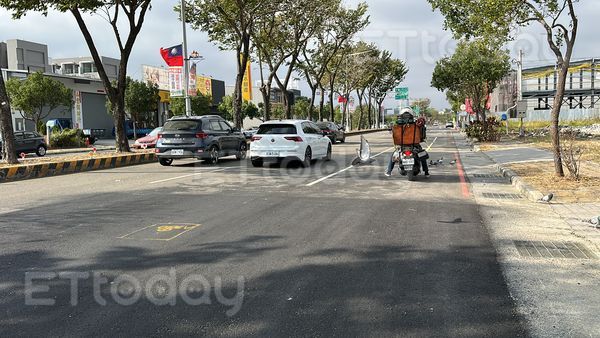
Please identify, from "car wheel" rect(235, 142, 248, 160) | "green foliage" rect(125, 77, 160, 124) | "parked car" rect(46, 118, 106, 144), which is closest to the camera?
"car wheel" rect(235, 142, 248, 160)

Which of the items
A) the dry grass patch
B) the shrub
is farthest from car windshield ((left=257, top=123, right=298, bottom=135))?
the shrub

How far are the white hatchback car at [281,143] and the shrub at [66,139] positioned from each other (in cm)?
2414

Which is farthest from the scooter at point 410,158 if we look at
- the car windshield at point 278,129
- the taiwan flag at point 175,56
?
the taiwan flag at point 175,56

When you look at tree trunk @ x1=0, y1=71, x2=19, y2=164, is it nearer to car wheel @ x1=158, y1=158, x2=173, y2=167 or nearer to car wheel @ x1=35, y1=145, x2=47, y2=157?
car wheel @ x1=158, y1=158, x2=173, y2=167

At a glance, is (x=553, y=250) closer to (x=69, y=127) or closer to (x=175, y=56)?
(x=175, y=56)

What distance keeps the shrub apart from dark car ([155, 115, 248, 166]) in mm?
20639

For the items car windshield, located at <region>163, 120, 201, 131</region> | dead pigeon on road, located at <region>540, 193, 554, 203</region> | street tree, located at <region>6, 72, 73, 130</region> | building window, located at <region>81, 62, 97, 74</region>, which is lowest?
dead pigeon on road, located at <region>540, 193, 554, 203</region>

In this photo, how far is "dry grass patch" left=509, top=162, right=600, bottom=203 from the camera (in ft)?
31.3

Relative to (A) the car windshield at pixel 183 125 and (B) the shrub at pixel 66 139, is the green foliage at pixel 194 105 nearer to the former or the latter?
(B) the shrub at pixel 66 139

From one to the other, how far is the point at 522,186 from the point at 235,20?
2209 centimetres

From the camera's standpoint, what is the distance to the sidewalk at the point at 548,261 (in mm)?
3990

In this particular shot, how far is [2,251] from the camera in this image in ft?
19.1

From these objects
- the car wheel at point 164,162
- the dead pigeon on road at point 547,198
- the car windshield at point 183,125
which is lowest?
the dead pigeon on road at point 547,198

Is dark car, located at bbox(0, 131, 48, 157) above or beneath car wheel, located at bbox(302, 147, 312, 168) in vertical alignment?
above
